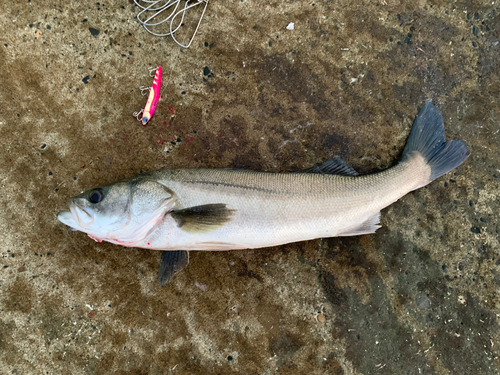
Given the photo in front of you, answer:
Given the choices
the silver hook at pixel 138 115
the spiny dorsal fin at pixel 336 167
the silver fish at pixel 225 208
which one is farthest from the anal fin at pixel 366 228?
the silver hook at pixel 138 115

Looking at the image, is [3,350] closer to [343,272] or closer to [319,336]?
[319,336]

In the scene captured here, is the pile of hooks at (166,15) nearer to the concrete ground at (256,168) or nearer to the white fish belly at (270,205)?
the concrete ground at (256,168)

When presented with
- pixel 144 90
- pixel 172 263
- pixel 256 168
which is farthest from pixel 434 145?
pixel 144 90

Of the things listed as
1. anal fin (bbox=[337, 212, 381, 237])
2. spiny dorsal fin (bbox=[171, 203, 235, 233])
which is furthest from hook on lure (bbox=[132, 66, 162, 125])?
anal fin (bbox=[337, 212, 381, 237])

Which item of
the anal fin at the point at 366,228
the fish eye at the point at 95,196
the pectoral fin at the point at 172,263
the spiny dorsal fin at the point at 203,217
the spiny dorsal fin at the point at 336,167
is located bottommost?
the pectoral fin at the point at 172,263

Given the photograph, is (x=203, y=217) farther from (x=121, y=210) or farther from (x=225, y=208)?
(x=121, y=210)

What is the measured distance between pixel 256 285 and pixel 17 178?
10.2 feet

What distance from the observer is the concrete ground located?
333cm

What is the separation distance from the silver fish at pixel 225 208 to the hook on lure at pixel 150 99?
81cm

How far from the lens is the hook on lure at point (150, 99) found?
3398mm

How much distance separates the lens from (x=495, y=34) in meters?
3.54

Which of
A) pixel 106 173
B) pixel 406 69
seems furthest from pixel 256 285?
pixel 406 69

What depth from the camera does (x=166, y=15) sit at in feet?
11.6

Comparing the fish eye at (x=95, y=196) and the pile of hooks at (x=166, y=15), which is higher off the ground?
the pile of hooks at (x=166, y=15)
